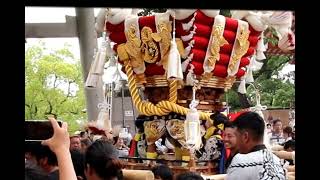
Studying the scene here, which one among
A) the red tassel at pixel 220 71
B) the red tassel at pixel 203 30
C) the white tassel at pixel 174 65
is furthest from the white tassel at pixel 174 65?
the red tassel at pixel 220 71

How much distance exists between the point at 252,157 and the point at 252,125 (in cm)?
18

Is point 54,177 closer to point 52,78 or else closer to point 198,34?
point 198,34

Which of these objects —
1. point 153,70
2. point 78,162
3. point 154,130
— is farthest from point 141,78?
point 78,162

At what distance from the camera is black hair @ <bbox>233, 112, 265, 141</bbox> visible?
2.63 metres

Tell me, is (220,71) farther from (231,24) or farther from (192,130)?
(192,130)

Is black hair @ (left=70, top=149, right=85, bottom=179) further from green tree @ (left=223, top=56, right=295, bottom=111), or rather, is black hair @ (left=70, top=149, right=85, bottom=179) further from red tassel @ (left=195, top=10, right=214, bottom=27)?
green tree @ (left=223, top=56, right=295, bottom=111)

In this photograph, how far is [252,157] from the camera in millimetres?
2543

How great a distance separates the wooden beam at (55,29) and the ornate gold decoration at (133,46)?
199cm

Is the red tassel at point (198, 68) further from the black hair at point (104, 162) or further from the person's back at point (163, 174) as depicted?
the black hair at point (104, 162)

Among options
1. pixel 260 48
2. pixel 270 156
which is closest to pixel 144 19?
pixel 260 48

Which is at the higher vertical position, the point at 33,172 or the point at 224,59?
the point at 224,59

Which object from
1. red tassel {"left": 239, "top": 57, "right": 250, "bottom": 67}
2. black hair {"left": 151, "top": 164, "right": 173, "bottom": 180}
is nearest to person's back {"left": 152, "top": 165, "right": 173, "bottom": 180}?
black hair {"left": 151, "top": 164, "right": 173, "bottom": 180}

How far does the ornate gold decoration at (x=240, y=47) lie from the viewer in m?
5.14
